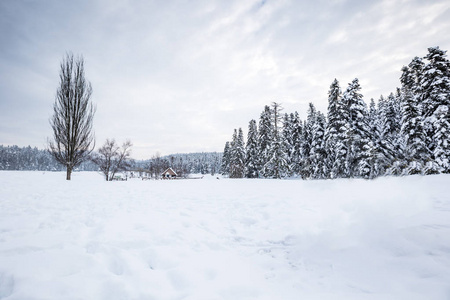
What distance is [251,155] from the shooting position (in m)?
37.5

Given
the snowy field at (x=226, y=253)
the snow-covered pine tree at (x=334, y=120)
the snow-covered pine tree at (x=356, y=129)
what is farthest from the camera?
the snow-covered pine tree at (x=334, y=120)

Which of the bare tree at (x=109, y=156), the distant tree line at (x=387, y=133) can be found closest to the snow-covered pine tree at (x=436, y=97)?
the distant tree line at (x=387, y=133)

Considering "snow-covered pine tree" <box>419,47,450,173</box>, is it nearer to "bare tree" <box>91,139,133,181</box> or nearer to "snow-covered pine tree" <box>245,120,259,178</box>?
"snow-covered pine tree" <box>245,120,259,178</box>

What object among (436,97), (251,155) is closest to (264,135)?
(251,155)

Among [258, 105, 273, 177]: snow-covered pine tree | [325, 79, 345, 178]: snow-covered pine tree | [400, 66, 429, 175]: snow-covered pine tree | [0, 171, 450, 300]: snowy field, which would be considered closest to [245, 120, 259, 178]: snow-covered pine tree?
[258, 105, 273, 177]: snow-covered pine tree

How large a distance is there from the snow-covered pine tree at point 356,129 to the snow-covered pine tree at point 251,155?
17.0 m

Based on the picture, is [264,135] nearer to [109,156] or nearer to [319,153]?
[319,153]

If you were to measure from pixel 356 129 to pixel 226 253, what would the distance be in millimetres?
23269

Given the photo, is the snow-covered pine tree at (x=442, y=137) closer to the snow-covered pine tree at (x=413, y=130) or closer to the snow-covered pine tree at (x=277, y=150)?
the snow-covered pine tree at (x=413, y=130)

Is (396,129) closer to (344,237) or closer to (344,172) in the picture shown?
(344,172)

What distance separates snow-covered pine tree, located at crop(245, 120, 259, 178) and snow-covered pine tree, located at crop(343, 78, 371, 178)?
1702 centimetres

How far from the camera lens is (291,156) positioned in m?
40.6

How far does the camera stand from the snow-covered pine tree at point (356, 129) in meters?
21.3

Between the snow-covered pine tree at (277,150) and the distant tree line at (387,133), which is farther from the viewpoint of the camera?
the snow-covered pine tree at (277,150)
